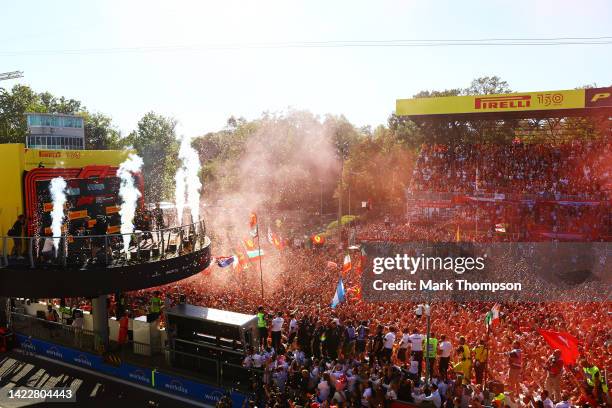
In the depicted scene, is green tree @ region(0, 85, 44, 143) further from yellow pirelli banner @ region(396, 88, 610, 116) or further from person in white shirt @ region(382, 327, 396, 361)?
A: person in white shirt @ region(382, 327, 396, 361)

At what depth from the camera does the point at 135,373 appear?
14.7 meters

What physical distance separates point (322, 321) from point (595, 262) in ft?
51.5

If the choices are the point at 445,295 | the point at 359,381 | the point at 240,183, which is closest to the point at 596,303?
the point at 445,295

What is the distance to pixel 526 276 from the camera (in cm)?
2025

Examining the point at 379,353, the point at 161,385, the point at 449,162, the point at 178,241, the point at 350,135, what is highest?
the point at 350,135

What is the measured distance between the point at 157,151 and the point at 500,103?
1769 inches

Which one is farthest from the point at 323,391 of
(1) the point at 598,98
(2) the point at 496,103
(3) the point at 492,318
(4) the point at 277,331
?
(1) the point at 598,98

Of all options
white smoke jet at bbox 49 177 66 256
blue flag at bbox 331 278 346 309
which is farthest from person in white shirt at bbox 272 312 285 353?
white smoke jet at bbox 49 177 66 256

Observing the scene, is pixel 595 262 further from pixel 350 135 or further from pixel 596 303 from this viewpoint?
pixel 350 135

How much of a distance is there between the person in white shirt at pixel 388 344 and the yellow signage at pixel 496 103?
25.6 meters

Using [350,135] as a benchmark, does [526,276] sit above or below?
below

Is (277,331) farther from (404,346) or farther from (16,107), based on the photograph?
(16,107)

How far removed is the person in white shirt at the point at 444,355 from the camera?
12.7m

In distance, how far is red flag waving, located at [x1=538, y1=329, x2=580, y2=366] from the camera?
38.3ft
